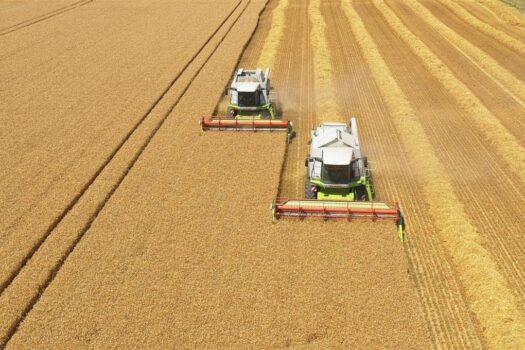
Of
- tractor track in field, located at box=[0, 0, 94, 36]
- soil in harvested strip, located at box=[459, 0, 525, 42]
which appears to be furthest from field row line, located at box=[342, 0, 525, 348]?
tractor track in field, located at box=[0, 0, 94, 36]

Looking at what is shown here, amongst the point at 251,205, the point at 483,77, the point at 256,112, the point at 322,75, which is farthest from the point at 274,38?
the point at 251,205

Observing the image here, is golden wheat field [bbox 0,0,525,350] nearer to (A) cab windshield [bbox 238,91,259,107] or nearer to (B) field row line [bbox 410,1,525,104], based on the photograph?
(B) field row line [bbox 410,1,525,104]

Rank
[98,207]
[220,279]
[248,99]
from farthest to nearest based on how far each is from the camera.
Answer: [248,99]
[98,207]
[220,279]

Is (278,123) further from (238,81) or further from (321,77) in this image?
(321,77)

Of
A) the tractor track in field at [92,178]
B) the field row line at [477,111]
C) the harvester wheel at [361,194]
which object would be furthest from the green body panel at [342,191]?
the tractor track in field at [92,178]

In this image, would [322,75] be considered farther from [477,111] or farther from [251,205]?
[251,205]

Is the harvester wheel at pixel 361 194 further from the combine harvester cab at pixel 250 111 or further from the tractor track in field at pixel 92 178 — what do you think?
the tractor track in field at pixel 92 178
